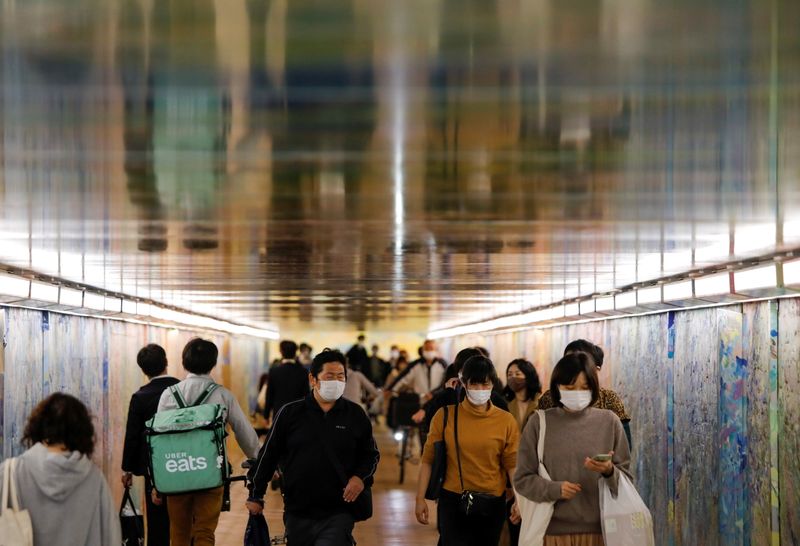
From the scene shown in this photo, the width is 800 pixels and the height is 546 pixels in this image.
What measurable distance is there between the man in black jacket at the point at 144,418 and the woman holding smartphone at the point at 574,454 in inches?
118

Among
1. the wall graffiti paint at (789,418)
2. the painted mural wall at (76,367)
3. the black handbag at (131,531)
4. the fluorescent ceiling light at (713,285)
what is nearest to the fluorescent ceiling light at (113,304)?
the painted mural wall at (76,367)

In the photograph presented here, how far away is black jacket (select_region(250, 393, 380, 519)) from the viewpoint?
6422 mm

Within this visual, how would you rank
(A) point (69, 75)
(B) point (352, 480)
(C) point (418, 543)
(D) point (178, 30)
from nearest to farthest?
(D) point (178, 30)
(A) point (69, 75)
(B) point (352, 480)
(C) point (418, 543)

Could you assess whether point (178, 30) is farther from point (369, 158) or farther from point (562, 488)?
point (562, 488)

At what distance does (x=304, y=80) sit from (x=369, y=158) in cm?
149

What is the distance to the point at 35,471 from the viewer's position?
17.2 feet

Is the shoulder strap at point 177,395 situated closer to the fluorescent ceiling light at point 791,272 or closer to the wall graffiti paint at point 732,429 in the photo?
the fluorescent ceiling light at point 791,272

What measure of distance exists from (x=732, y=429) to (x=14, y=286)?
576cm

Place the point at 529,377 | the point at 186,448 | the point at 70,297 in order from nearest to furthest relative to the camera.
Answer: the point at 186,448 < the point at 529,377 < the point at 70,297

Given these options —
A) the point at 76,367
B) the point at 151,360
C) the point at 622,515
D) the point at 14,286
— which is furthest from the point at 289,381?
the point at 622,515

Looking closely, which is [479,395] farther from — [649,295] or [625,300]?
[625,300]

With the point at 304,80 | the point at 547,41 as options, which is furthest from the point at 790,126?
the point at 304,80

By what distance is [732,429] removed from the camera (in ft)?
32.0

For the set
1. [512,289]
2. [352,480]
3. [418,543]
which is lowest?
[418,543]
